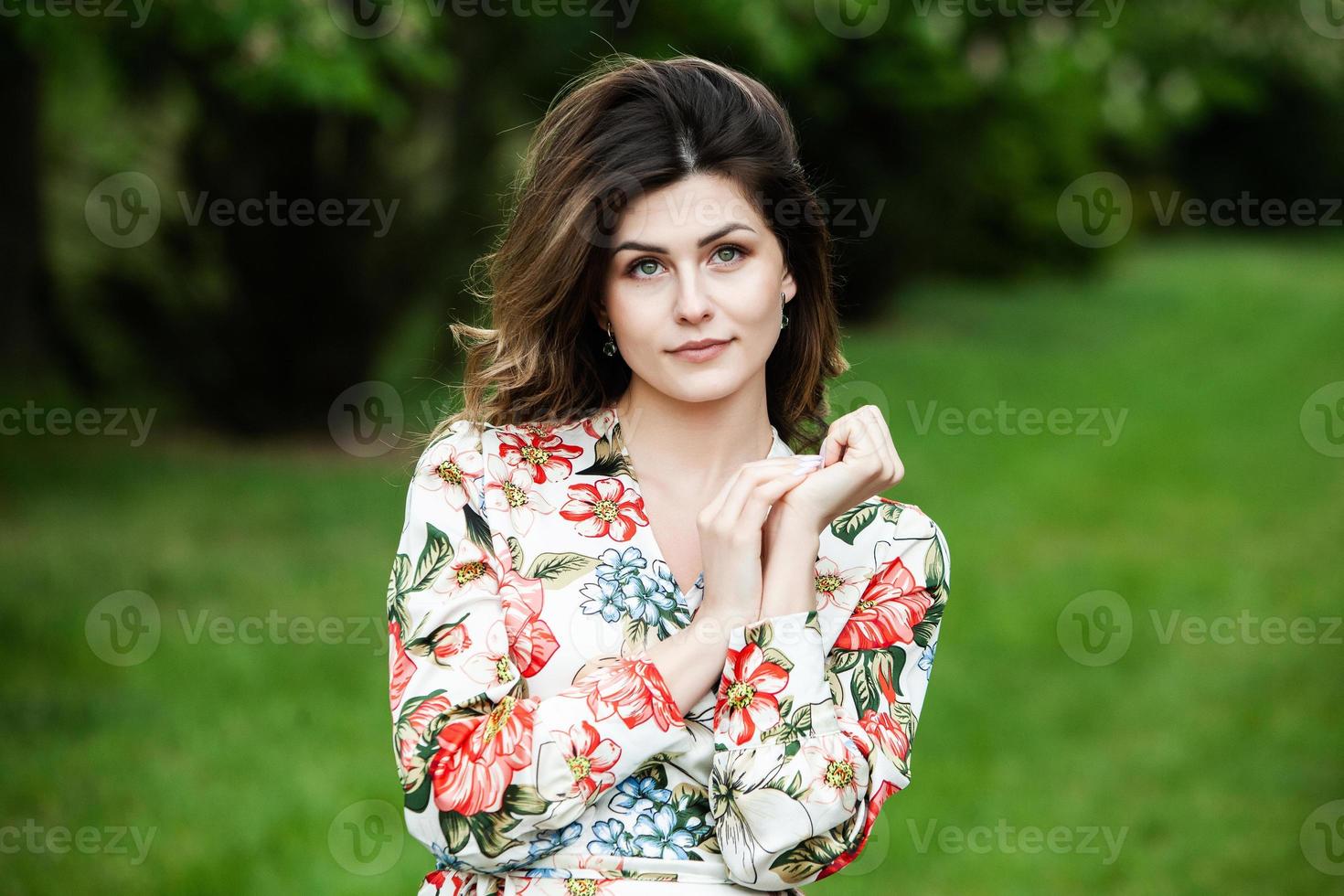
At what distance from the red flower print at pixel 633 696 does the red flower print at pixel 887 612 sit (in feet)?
1.09

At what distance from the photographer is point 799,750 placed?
1993mm

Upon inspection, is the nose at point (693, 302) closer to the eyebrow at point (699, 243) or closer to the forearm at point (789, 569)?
the eyebrow at point (699, 243)

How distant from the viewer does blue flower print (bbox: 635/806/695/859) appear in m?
2.05

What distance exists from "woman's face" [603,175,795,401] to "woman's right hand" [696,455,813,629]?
0.19 metres

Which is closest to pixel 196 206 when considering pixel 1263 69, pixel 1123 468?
pixel 1123 468

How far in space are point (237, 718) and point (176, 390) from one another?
5044 millimetres

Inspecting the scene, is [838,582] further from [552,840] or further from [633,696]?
[552,840]

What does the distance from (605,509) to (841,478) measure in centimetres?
38

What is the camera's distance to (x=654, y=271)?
7.20 ft

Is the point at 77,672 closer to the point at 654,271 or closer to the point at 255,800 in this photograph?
the point at 255,800

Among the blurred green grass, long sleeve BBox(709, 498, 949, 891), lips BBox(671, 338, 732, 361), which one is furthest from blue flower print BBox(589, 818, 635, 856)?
the blurred green grass

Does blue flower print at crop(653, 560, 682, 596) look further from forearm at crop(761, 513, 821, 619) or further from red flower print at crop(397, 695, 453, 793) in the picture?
red flower print at crop(397, 695, 453, 793)

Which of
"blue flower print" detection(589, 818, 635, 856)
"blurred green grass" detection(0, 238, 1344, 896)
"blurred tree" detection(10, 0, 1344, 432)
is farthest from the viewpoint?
"blurred tree" detection(10, 0, 1344, 432)

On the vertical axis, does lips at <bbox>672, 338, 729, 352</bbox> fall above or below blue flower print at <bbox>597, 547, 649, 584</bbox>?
above
